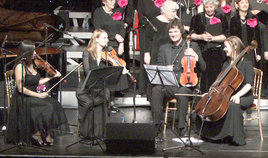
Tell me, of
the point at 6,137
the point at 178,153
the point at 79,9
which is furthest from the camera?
Result: the point at 79,9

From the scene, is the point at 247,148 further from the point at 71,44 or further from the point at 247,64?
the point at 71,44

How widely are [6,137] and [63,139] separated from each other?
2.15ft

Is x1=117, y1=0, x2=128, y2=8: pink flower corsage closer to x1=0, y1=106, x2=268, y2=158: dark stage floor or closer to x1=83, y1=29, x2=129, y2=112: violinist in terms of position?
x1=83, y1=29, x2=129, y2=112: violinist

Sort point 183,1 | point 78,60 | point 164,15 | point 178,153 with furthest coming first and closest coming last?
point 78,60
point 183,1
point 164,15
point 178,153

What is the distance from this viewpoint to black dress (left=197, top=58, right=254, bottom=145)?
633 cm

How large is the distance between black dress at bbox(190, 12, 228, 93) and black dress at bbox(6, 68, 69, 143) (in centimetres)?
209

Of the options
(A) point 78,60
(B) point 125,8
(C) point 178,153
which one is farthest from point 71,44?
(C) point 178,153

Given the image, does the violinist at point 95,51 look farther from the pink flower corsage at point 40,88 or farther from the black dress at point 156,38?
the black dress at point 156,38

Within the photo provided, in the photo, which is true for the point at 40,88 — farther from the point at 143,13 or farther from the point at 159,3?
the point at 159,3

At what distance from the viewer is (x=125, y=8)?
25.3 feet

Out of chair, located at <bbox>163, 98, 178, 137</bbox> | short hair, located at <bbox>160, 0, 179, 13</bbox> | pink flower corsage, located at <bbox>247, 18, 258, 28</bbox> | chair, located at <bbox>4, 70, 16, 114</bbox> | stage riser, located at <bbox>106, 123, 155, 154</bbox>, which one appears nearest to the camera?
stage riser, located at <bbox>106, 123, 155, 154</bbox>

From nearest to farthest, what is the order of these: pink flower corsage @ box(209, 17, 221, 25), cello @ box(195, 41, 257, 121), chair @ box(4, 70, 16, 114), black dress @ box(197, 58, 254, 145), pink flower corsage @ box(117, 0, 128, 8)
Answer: cello @ box(195, 41, 257, 121), black dress @ box(197, 58, 254, 145), chair @ box(4, 70, 16, 114), pink flower corsage @ box(209, 17, 221, 25), pink flower corsage @ box(117, 0, 128, 8)

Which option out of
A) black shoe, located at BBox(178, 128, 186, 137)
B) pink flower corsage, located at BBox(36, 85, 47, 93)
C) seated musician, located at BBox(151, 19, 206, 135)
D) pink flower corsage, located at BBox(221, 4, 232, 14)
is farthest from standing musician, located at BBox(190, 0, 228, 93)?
pink flower corsage, located at BBox(36, 85, 47, 93)

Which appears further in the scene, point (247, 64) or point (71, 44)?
point (71, 44)
